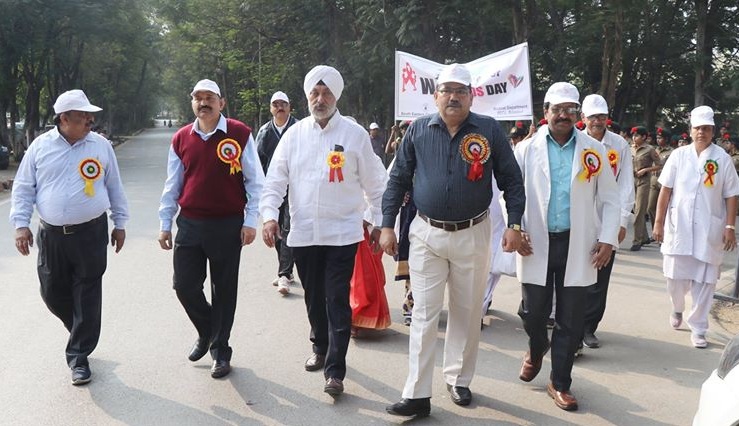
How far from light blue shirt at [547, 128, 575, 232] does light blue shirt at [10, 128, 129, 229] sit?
9.78 feet

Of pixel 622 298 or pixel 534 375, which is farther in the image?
pixel 622 298

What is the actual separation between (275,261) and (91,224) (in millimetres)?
4052

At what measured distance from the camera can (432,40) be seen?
16.1 m

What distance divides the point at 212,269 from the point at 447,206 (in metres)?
1.74

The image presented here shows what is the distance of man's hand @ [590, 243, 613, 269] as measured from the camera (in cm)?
404

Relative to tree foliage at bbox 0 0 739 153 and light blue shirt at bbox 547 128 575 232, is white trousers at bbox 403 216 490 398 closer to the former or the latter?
light blue shirt at bbox 547 128 575 232

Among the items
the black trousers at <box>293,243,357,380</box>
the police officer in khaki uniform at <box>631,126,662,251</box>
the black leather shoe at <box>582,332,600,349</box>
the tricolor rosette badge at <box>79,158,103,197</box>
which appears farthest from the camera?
the police officer in khaki uniform at <box>631,126,662,251</box>

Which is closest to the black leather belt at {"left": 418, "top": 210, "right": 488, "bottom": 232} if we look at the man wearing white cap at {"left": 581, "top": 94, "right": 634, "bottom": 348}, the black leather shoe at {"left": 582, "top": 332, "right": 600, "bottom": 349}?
the man wearing white cap at {"left": 581, "top": 94, "right": 634, "bottom": 348}

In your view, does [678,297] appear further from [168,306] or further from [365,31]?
[365,31]

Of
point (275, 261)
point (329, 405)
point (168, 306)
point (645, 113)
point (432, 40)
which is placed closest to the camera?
point (329, 405)

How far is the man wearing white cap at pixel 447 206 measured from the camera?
380 centimetres

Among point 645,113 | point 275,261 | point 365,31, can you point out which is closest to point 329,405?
point 275,261

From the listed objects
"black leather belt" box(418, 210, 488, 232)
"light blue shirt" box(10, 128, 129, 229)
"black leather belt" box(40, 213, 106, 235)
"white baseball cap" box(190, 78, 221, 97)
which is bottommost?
"black leather belt" box(40, 213, 106, 235)

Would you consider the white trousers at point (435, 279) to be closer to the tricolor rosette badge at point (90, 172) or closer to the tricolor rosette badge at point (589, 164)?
the tricolor rosette badge at point (589, 164)
